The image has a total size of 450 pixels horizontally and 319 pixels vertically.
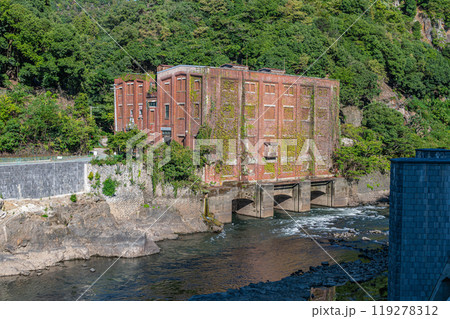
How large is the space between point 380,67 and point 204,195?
1913 inches

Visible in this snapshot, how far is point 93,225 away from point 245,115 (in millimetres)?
20407

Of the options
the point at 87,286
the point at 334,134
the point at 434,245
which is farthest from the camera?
the point at 334,134

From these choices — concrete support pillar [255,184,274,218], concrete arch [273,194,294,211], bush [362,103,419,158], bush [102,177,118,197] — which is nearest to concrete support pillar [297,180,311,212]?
concrete arch [273,194,294,211]

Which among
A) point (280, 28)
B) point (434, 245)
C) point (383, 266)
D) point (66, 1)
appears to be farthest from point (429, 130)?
point (66, 1)

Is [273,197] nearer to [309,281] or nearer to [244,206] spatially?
[244,206]

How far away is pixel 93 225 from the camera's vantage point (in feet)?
112

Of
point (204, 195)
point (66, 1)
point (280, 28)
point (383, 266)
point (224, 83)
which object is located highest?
point (66, 1)

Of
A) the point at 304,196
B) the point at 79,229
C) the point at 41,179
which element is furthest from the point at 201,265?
the point at 304,196

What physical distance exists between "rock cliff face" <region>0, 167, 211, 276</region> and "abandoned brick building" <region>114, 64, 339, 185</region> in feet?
21.0

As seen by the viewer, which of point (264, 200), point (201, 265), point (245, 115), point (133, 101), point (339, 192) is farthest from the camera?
point (133, 101)

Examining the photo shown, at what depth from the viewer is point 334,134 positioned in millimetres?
55906

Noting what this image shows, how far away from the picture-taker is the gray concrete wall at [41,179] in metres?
32.8

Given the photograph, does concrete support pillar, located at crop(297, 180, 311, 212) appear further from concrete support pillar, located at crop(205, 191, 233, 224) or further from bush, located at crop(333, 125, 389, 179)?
concrete support pillar, located at crop(205, 191, 233, 224)

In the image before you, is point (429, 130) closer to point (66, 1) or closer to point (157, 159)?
point (157, 159)
